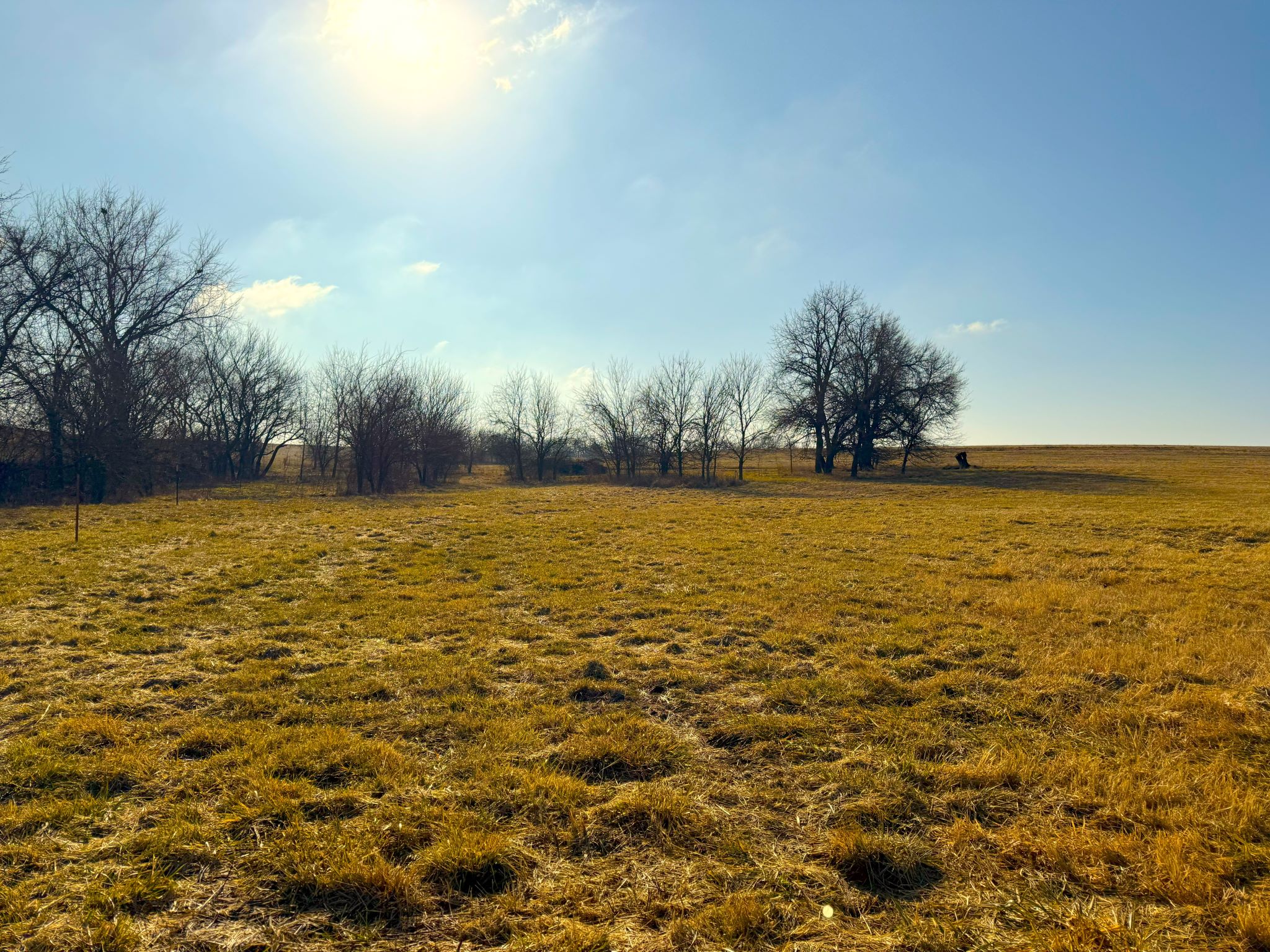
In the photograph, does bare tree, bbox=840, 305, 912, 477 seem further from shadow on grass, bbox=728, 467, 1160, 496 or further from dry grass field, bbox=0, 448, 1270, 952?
dry grass field, bbox=0, 448, 1270, 952

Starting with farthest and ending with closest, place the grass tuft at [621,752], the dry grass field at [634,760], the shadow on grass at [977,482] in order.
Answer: the shadow on grass at [977,482]
the grass tuft at [621,752]
the dry grass field at [634,760]

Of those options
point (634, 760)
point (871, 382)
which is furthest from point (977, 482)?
point (634, 760)

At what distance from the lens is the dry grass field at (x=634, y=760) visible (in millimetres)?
2631

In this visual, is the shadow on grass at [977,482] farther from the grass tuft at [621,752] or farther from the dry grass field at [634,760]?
the grass tuft at [621,752]

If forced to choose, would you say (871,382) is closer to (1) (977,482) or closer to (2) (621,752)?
(1) (977,482)

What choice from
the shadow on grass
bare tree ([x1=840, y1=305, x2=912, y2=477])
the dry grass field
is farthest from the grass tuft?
bare tree ([x1=840, y1=305, x2=912, y2=477])

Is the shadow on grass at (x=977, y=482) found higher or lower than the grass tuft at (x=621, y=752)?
higher

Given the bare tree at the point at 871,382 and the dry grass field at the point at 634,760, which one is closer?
the dry grass field at the point at 634,760

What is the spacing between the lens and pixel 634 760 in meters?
4.02

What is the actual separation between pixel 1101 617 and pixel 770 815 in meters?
6.09

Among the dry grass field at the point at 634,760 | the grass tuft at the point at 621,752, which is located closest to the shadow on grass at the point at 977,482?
the dry grass field at the point at 634,760

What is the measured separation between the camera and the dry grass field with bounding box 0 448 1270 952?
2.63m

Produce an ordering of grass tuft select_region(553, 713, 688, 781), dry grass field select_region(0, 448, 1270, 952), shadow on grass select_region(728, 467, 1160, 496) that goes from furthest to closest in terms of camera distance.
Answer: shadow on grass select_region(728, 467, 1160, 496), grass tuft select_region(553, 713, 688, 781), dry grass field select_region(0, 448, 1270, 952)

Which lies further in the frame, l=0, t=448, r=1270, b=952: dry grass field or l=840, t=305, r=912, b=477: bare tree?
l=840, t=305, r=912, b=477: bare tree
